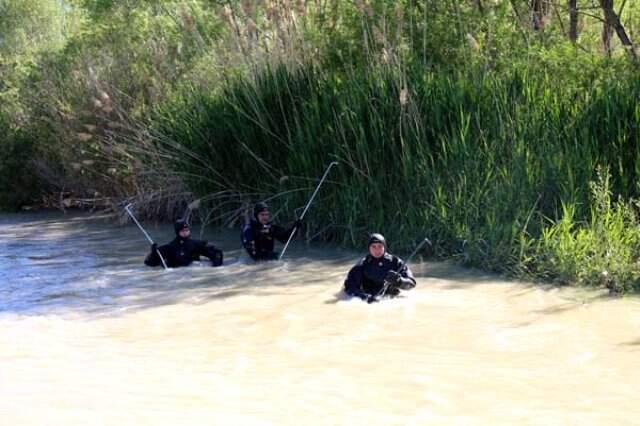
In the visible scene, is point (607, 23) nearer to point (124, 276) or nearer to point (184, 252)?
point (184, 252)

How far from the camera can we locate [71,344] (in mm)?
7496

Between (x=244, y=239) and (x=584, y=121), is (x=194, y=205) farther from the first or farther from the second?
(x=584, y=121)

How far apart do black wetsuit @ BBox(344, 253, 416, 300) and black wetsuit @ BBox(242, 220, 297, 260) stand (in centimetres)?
252

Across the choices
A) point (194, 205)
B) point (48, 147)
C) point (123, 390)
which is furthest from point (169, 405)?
point (48, 147)

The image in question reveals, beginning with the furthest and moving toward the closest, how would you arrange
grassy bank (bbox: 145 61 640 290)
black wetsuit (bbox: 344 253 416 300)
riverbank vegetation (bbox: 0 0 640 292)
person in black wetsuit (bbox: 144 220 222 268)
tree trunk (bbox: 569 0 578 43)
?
tree trunk (bbox: 569 0 578 43) → person in black wetsuit (bbox: 144 220 222 268) → riverbank vegetation (bbox: 0 0 640 292) → grassy bank (bbox: 145 61 640 290) → black wetsuit (bbox: 344 253 416 300)

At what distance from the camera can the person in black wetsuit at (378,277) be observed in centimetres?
912

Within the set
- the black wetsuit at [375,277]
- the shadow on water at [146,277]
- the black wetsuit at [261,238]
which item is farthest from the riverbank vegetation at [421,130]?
the black wetsuit at [375,277]

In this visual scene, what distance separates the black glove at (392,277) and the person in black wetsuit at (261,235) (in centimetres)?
282

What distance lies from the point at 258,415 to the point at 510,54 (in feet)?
28.4

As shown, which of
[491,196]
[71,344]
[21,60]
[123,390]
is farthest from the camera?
[21,60]

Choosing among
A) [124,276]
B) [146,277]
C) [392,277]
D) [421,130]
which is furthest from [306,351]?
[421,130]

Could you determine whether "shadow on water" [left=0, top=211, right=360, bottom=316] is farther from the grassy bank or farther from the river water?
the grassy bank

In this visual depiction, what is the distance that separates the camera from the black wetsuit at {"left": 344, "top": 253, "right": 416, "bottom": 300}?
9172mm

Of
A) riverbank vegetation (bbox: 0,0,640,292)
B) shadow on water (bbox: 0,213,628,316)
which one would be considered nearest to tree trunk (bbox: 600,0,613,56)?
riverbank vegetation (bbox: 0,0,640,292)
